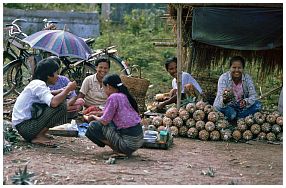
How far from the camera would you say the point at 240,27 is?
803cm

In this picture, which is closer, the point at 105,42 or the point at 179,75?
the point at 179,75

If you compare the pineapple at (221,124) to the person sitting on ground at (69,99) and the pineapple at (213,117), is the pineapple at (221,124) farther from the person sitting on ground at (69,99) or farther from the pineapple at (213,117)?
the person sitting on ground at (69,99)

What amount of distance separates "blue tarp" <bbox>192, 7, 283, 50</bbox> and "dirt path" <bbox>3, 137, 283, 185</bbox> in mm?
1786

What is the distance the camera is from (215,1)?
25.0 ft

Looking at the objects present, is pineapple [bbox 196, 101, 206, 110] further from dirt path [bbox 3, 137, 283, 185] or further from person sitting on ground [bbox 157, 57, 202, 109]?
person sitting on ground [bbox 157, 57, 202, 109]

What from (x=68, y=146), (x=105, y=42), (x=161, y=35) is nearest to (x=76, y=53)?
(x=68, y=146)

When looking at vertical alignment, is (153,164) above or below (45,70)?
below

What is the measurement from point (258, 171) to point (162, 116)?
2.45 meters

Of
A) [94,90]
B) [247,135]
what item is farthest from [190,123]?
[94,90]

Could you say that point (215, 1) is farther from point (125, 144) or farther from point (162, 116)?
point (125, 144)

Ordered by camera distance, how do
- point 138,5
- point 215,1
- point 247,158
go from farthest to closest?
1. point 138,5
2. point 215,1
3. point 247,158

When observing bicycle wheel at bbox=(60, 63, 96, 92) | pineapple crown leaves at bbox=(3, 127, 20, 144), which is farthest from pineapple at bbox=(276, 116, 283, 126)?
pineapple crown leaves at bbox=(3, 127, 20, 144)

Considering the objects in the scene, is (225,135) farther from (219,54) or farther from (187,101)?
(219,54)

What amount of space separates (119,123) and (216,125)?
1809 millimetres
